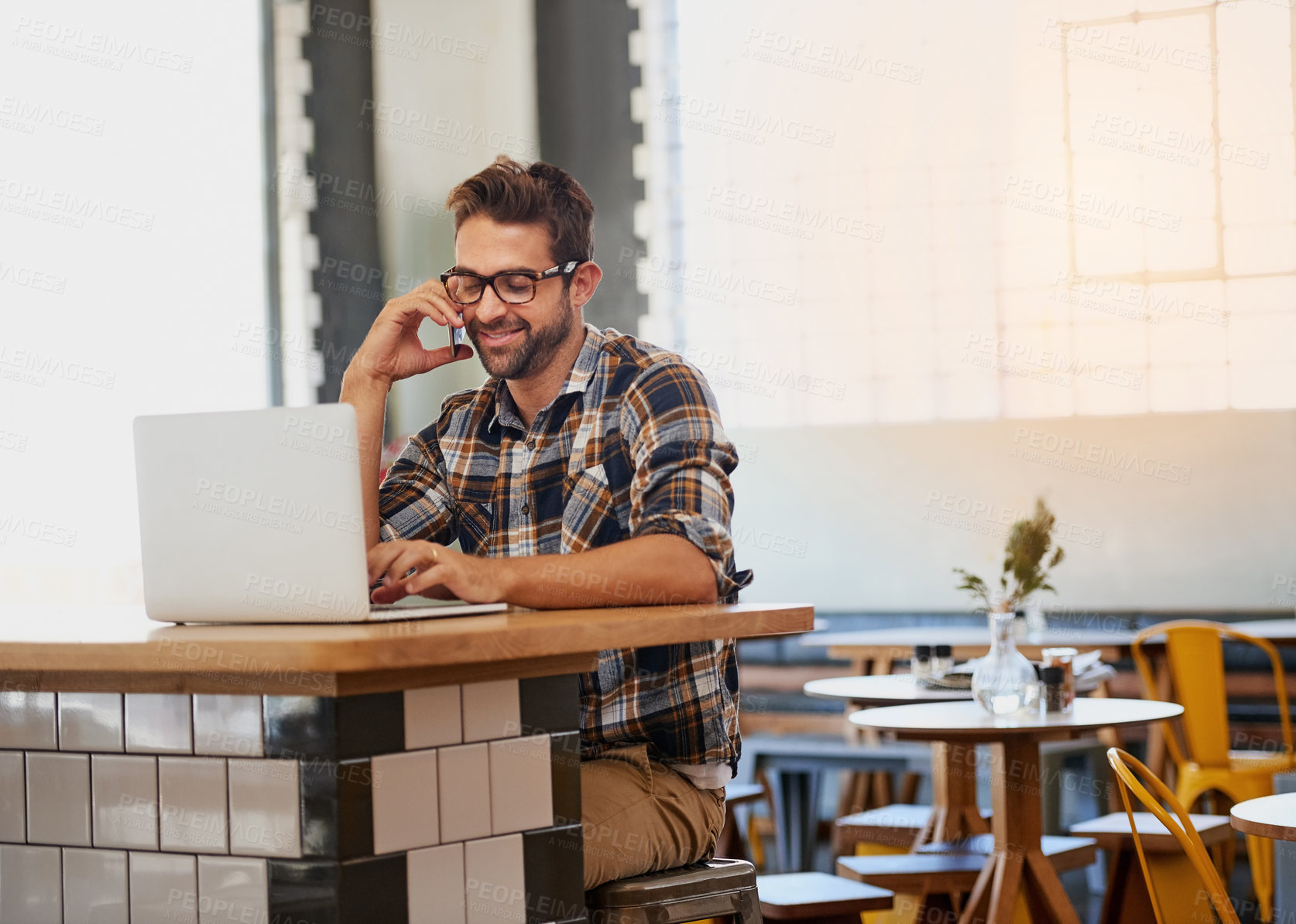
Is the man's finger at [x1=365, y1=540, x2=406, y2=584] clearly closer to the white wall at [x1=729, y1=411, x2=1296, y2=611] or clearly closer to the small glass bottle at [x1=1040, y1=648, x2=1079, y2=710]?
the small glass bottle at [x1=1040, y1=648, x2=1079, y2=710]

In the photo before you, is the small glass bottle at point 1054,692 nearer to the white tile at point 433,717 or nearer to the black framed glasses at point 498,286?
the black framed glasses at point 498,286

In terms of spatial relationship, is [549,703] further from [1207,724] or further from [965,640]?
[965,640]

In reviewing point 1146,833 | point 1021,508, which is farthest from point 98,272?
point 1146,833

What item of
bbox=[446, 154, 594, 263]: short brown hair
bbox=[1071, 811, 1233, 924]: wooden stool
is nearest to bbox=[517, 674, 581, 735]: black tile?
bbox=[446, 154, 594, 263]: short brown hair

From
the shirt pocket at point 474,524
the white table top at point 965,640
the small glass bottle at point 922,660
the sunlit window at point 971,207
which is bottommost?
the white table top at point 965,640

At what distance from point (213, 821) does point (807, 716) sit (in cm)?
481

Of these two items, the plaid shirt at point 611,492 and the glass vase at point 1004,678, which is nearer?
the plaid shirt at point 611,492

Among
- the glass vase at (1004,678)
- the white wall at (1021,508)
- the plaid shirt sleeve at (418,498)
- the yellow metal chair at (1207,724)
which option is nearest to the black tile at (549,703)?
the plaid shirt sleeve at (418,498)

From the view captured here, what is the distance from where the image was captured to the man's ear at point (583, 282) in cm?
212

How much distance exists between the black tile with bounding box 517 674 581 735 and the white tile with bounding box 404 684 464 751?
0.08 meters

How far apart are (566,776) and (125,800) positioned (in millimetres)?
452

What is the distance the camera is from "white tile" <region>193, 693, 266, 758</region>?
1.39 m

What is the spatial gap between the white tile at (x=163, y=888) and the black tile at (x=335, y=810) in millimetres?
161

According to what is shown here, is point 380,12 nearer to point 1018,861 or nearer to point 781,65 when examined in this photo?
point 781,65
